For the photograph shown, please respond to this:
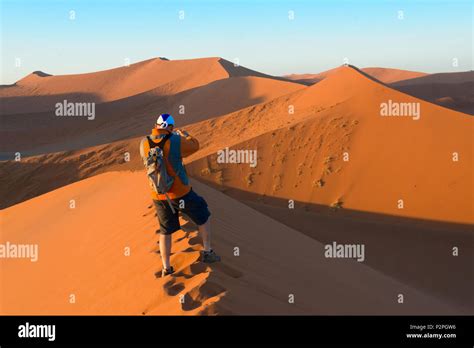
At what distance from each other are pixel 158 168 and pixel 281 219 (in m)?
7.33

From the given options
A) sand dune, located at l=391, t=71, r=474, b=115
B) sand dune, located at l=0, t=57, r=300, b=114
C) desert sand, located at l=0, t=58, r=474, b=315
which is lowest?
desert sand, located at l=0, t=58, r=474, b=315

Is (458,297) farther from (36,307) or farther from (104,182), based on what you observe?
(104,182)

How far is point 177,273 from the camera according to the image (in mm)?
4781

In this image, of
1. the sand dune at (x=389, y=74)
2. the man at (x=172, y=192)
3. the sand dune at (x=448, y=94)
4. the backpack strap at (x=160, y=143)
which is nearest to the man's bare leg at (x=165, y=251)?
the man at (x=172, y=192)

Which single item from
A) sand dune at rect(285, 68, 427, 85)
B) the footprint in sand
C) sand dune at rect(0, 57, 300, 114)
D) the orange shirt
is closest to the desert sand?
the footprint in sand

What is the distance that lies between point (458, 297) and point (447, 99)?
113 ft

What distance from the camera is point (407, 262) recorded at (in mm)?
10227

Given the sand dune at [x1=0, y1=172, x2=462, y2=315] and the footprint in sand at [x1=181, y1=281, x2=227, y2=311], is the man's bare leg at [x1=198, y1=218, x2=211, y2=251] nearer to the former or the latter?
the sand dune at [x1=0, y1=172, x2=462, y2=315]

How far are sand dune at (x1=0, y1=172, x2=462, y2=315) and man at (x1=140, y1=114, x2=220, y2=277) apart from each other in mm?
233

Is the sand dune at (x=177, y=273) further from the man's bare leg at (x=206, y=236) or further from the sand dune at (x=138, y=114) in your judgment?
the sand dune at (x=138, y=114)

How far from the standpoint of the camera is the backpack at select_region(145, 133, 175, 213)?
4.74 metres

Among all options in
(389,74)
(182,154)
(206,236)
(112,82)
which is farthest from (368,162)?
(389,74)

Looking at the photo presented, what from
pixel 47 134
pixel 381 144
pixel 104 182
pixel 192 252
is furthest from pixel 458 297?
pixel 47 134

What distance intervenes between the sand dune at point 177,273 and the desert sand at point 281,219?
2 centimetres
